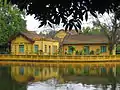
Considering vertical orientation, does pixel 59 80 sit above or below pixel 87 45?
below

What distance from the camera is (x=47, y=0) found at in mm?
3656

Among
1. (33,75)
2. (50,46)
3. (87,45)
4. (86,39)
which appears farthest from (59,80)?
(86,39)

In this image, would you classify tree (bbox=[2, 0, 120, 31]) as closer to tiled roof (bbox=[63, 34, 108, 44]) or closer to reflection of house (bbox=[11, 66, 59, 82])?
reflection of house (bbox=[11, 66, 59, 82])

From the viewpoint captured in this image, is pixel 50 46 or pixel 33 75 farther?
pixel 50 46

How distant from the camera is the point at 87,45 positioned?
4431cm

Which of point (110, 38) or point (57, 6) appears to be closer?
point (57, 6)

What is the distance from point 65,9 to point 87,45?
4074 centimetres

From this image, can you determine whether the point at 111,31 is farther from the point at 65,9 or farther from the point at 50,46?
the point at 65,9

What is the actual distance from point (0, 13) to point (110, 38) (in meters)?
15.3

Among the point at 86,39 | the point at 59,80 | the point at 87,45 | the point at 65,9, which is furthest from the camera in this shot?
the point at 86,39

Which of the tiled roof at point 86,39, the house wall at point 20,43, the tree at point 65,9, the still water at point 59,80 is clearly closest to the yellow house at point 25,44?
the house wall at point 20,43

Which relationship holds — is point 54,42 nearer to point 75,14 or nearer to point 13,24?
point 13,24

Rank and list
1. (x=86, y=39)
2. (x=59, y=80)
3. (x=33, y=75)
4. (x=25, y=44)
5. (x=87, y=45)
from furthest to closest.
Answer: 1. (x=86, y=39)
2. (x=87, y=45)
3. (x=25, y=44)
4. (x=33, y=75)
5. (x=59, y=80)

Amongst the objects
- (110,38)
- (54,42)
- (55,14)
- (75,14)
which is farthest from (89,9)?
(54,42)
